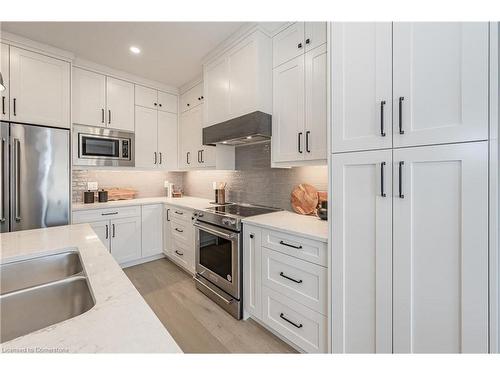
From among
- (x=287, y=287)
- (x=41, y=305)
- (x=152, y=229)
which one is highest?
(x=41, y=305)

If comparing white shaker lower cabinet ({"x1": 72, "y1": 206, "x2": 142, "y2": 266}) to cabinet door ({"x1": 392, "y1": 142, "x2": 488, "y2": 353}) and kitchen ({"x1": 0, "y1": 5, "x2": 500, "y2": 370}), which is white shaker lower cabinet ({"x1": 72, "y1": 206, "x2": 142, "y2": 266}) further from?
cabinet door ({"x1": 392, "y1": 142, "x2": 488, "y2": 353})

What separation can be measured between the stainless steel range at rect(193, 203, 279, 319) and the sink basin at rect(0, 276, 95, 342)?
1.21 meters

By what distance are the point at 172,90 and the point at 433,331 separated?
393cm

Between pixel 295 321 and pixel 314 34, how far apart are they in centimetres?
223

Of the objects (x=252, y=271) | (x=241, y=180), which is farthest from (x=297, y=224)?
(x=241, y=180)

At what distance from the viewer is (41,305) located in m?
0.86

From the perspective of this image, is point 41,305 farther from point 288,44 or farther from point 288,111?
point 288,44

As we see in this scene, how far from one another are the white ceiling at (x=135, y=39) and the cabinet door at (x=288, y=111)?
2.18 ft

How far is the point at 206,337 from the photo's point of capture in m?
1.75

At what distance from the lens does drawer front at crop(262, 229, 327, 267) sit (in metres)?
1.42

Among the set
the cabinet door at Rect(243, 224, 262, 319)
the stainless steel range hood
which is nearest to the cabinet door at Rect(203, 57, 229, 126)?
the stainless steel range hood

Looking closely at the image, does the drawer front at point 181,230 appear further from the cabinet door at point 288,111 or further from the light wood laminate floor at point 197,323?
the cabinet door at point 288,111
